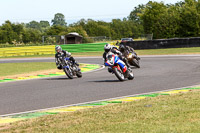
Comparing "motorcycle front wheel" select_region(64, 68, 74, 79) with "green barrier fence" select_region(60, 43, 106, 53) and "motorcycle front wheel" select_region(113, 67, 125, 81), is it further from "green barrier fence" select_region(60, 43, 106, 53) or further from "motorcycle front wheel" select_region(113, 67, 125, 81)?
"green barrier fence" select_region(60, 43, 106, 53)

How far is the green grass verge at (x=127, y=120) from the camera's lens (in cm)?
665

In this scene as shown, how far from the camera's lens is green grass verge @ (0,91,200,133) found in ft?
21.8

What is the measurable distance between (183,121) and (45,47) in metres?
40.7

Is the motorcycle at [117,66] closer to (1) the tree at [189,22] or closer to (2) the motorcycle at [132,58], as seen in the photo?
(2) the motorcycle at [132,58]

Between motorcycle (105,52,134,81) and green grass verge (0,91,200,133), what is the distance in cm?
555

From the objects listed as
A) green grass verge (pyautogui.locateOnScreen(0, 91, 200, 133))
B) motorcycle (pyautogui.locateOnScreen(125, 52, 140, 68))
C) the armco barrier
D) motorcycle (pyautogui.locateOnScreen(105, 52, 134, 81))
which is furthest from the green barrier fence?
green grass verge (pyautogui.locateOnScreen(0, 91, 200, 133))

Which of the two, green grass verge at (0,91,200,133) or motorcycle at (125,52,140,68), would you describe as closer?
green grass verge at (0,91,200,133)

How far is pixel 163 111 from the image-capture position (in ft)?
26.8

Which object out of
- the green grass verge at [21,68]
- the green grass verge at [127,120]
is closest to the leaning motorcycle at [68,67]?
the green grass verge at [21,68]

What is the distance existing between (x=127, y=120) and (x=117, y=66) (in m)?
7.80

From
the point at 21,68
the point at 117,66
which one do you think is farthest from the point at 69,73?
the point at 21,68

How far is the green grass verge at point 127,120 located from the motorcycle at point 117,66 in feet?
18.2

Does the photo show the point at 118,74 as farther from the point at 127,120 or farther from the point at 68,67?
the point at 127,120

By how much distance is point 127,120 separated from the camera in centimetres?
741
